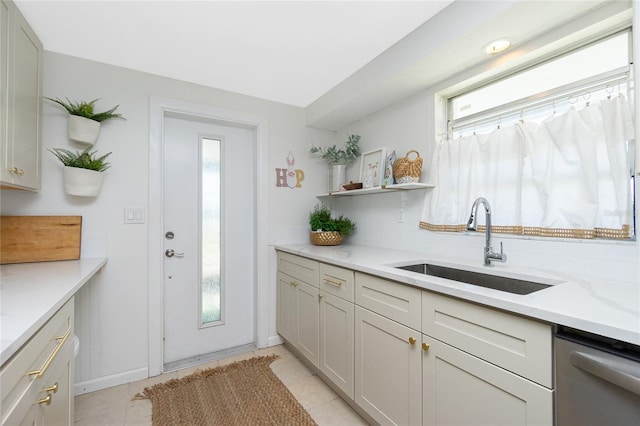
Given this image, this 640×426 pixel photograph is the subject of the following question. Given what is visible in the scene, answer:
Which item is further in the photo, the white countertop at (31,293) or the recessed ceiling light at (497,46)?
the recessed ceiling light at (497,46)

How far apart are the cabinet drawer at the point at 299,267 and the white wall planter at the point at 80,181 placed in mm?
1488

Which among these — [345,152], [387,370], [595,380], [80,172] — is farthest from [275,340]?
[595,380]

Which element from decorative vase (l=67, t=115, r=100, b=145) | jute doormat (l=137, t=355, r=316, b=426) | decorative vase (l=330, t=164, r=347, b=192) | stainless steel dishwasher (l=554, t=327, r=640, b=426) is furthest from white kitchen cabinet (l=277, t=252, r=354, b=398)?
decorative vase (l=67, t=115, r=100, b=145)

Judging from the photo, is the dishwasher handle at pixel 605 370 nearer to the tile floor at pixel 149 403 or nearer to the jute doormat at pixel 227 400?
the tile floor at pixel 149 403

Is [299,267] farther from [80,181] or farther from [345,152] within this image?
[80,181]

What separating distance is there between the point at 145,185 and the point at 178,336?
1.30 meters

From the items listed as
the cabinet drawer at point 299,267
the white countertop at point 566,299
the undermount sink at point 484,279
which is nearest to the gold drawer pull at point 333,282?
the cabinet drawer at point 299,267

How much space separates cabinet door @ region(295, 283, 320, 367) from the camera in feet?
6.91

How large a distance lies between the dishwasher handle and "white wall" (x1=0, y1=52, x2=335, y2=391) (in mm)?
2493

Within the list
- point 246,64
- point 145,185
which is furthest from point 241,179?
point 246,64

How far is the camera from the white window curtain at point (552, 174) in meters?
1.29

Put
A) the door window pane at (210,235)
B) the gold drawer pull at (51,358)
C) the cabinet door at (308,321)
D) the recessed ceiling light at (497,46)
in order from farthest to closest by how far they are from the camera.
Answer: the door window pane at (210,235) < the cabinet door at (308,321) < the recessed ceiling light at (497,46) < the gold drawer pull at (51,358)

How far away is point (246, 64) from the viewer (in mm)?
2145

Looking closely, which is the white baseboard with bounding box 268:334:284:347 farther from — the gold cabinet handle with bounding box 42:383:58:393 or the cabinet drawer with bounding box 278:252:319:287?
the gold cabinet handle with bounding box 42:383:58:393
